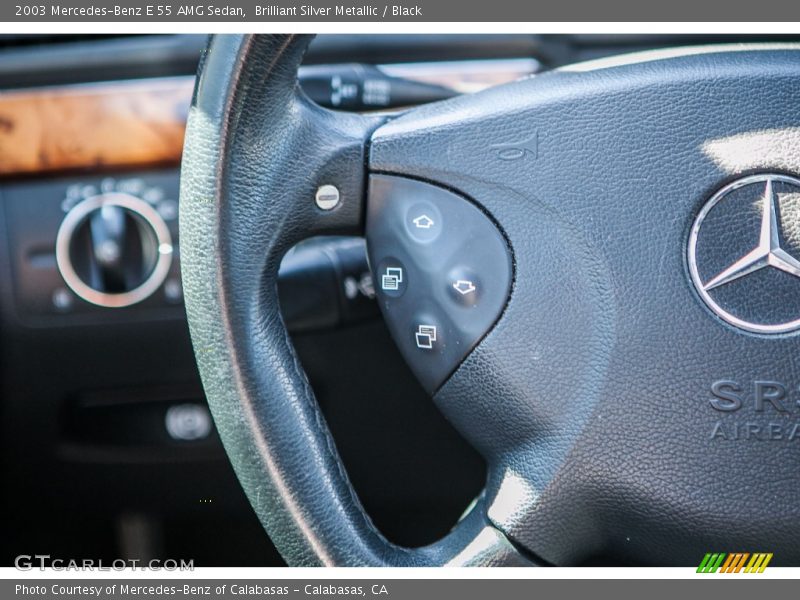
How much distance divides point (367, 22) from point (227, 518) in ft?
2.56

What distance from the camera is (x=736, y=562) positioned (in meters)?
0.89

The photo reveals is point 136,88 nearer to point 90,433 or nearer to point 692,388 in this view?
point 90,433

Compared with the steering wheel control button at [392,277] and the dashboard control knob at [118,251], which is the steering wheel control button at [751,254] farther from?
the dashboard control knob at [118,251]

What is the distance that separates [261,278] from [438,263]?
0.52 feet

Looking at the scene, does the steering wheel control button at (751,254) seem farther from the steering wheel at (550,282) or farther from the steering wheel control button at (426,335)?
the steering wheel control button at (426,335)

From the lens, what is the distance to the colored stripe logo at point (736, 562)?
0.88 m

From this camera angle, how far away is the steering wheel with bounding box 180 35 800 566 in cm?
83

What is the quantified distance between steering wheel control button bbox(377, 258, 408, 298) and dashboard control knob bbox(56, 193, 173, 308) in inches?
17.8

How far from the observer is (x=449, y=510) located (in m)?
1.40

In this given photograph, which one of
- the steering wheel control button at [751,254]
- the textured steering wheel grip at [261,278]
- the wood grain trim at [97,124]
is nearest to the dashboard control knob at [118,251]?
the wood grain trim at [97,124]

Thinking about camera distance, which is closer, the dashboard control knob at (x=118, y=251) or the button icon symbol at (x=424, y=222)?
the button icon symbol at (x=424, y=222)

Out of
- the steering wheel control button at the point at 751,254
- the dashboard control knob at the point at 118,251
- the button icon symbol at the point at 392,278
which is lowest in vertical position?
the dashboard control knob at the point at 118,251

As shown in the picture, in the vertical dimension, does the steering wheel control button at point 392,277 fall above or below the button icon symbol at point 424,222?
below

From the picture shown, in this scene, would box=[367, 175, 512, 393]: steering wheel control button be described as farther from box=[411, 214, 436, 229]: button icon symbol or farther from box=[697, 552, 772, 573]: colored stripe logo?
box=[697, 552, 772, 573]: colored stripe logo
